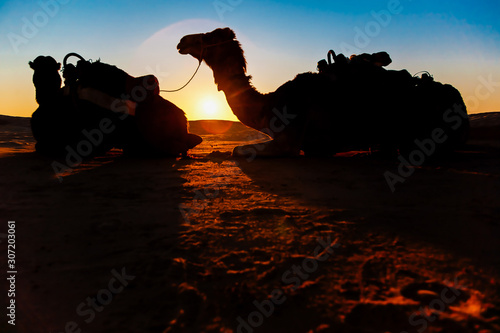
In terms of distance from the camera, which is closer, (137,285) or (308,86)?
(137,285)

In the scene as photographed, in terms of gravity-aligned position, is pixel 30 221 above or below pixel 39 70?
below

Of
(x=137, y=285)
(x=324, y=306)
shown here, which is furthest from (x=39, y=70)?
(x=324, y=306)

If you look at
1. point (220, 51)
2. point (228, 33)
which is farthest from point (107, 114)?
point (228, 33)

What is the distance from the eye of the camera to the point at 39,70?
5336 millimetres

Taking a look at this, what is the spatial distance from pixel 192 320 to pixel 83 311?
40 centimetres

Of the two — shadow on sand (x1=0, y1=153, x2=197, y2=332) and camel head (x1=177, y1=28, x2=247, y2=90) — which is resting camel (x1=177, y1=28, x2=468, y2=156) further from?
shadow on sand (x1=0, y1=153, x2=197, y2=332)

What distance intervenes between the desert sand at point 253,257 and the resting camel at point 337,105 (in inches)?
82.5

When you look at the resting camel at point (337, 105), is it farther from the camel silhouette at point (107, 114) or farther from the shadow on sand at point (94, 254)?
the shadow on sand at point (94, 254)

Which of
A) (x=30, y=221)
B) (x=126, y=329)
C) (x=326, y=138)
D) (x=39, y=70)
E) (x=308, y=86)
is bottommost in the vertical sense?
(x=126, y=329)

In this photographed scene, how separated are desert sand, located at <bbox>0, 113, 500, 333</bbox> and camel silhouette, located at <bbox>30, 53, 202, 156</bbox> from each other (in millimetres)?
2096

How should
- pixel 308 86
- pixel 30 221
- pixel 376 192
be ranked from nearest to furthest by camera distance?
pixel 30 221
pixel 376 192
pixel 308 86

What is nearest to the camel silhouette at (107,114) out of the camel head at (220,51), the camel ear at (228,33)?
the camel head at (220,51)

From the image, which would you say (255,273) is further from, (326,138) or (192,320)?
A: (326,138)

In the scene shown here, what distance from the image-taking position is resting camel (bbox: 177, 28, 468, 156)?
4.94 metres
